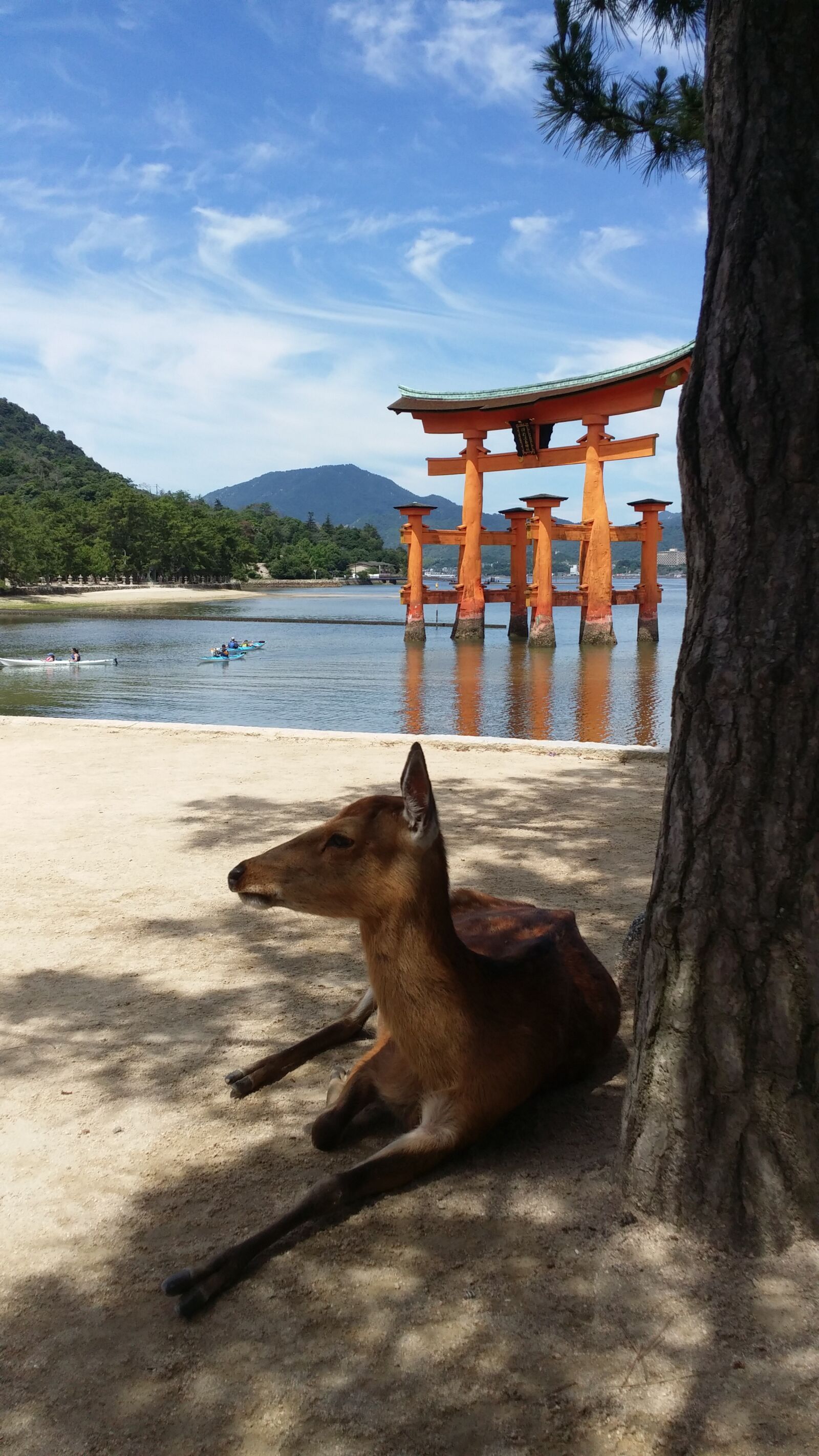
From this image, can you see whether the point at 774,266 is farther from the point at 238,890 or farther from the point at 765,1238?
the point at 765,1238

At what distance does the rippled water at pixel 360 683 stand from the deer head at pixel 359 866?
1421 cm

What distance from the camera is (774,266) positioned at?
2.24m

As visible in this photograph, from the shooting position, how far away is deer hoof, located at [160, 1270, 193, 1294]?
7.36 feet

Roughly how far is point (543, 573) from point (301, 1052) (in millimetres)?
34303

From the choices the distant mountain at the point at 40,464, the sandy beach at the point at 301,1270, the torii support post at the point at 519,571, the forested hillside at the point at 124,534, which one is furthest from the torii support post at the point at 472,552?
the distant mountain at the point at 40,464

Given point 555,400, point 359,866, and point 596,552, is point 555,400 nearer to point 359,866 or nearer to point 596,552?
point 596,552

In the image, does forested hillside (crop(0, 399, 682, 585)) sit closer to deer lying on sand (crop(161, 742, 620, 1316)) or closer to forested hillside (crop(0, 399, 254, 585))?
forested hillside (crop(0, 399, 254, 585))

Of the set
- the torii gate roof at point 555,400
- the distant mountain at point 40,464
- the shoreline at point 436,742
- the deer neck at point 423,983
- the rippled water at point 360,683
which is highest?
the distant mountain at point 40,464

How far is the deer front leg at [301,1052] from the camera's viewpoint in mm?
3250

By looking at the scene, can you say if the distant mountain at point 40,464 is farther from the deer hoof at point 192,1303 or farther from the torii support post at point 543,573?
the deer hoof at point 192,1303

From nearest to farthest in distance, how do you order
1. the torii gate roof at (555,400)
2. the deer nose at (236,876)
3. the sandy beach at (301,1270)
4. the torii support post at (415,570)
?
the sandy beach at (301,1270) → the deer nose at (236,876) → the torii gate roof at (555,400) → the torii support post at (415,570)

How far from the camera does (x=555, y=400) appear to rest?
31.6m

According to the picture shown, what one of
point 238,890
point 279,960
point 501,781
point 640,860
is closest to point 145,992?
point 279,960

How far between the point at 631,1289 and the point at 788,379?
2.02 m
